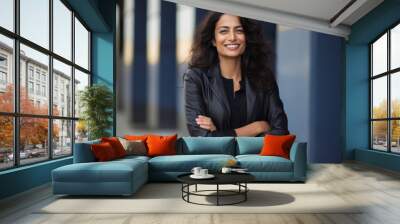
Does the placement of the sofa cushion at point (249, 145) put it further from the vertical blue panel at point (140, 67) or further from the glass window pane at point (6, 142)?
the glass window pane at point (6, 142)

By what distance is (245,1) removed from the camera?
7934 mm

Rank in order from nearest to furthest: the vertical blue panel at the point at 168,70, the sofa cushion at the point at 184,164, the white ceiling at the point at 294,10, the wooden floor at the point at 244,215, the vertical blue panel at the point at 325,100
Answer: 1. the wooden floor at the point at 244,215
2. the sofa cushion at the point at 184,164
3. the white ceiling at the point at 294,10
4. the vertical blue panel at the point at 168,70
5. the vertical blue panel at the point at 325,100

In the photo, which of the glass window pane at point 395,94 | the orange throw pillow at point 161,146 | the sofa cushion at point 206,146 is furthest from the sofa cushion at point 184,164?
the glass window pane at point 395,94

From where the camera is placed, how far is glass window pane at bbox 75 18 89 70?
313 inches

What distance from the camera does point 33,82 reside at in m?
5.89

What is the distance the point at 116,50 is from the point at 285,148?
455 cm

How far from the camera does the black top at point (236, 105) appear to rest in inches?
326

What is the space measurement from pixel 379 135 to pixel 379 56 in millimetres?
1852

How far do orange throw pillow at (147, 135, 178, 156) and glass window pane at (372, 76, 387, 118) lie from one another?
5.05 meters

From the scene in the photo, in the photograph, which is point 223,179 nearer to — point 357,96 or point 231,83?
point 231,83

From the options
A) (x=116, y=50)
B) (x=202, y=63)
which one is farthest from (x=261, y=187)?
(x=116, y=50)

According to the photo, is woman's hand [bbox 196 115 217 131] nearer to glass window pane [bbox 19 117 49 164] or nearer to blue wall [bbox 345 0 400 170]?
glass window pane [bbox 19 117 49 164]

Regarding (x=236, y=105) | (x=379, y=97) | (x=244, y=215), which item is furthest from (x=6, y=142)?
(x=379, y=97)

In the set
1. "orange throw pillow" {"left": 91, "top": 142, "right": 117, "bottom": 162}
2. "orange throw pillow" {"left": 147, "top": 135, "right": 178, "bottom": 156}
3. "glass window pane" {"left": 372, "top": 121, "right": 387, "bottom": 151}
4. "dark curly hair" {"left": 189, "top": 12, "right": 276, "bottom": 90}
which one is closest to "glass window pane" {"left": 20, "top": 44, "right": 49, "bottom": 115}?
"orange throw pillow" {"left": 91, "top": 142, "right": 117, "bottom": 162}
